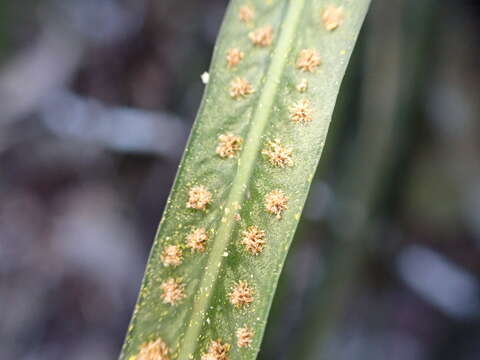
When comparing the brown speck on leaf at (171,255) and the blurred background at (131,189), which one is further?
the blurred background at (131,189)

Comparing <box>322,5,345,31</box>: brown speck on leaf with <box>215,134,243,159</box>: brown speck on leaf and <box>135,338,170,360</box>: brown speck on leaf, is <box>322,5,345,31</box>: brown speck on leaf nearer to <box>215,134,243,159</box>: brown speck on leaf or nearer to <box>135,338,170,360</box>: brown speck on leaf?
<box>215,134,243,159</box>: brown speck on leaf

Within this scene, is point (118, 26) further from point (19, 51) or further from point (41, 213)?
point (41, 213)

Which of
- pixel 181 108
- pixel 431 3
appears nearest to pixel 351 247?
pixel 431 3

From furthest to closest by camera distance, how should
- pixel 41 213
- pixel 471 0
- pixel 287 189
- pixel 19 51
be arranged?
pixel 41 213 < pixel 19 51 < pixel 471 0 < pixel 287 189

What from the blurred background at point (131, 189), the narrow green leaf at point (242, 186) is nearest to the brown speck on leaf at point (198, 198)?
the narrow green leaf at point (242, 186)

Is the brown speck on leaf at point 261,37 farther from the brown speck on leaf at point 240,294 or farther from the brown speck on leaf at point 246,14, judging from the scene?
the brown speck on leaf at point 240,294

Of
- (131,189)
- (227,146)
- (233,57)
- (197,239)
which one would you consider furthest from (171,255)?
(131,189)
